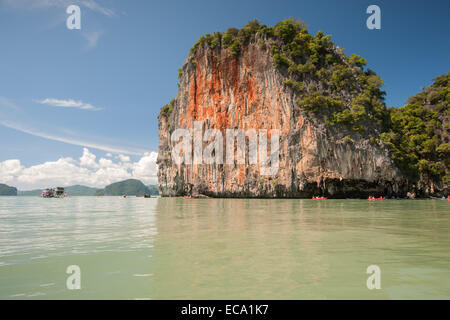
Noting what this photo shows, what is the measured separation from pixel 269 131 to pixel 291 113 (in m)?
4.70

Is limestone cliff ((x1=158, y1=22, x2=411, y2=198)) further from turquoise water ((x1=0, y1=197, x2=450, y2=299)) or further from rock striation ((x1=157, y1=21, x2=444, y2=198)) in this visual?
turquoise water ((x1=0, y1=197, x2=450, y2=299))

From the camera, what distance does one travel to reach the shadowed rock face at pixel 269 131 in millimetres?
40500

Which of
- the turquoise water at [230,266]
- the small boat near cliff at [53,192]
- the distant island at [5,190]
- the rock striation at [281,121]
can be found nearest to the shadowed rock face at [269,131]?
the rock striation at [281,121]

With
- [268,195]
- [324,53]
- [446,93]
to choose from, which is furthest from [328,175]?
[446,93]

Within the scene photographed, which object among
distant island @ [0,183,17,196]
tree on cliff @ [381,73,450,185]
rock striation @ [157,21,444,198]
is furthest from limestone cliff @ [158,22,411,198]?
distant island @ [0,183,17,196]

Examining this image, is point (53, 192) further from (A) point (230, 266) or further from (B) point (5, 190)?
(B) point (5, 190)

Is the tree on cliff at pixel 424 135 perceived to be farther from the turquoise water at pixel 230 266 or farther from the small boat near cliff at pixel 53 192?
the small boat near cliff at pixel 53 192

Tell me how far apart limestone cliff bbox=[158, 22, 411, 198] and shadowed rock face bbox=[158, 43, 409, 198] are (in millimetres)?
154

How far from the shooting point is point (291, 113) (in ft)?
142

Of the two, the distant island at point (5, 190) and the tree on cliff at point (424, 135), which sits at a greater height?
the tree on cliff at point (424, 135)

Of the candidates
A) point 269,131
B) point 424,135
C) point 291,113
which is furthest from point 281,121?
point 424,135

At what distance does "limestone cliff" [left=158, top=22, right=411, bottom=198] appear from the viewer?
40.7m

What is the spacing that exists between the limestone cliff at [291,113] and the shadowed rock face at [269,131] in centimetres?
15

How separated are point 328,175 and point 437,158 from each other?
19.4 m
